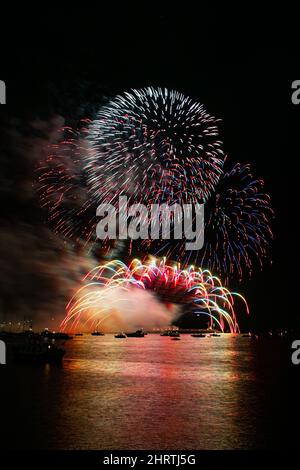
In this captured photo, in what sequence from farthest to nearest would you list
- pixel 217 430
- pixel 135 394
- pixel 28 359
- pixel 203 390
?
pixel 28 359 < pixel 203 390 < pixel 135 394 < pixel 217 430

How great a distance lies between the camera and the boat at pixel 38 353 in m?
63.3

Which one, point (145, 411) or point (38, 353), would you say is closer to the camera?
point (145, 411)

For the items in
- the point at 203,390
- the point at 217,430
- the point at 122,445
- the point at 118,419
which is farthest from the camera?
the point at 203,390

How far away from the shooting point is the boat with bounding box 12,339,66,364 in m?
63.3

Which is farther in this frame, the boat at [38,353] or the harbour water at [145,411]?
the boat at [38,353]

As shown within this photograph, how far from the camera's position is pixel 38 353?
2534 inches

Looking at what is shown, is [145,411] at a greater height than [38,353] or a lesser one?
greater

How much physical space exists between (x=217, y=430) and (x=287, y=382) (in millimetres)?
22696

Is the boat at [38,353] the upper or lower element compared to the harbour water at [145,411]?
lower

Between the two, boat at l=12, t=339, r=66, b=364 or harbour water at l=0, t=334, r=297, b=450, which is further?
boat at l=12, t=339, r=66, b=364

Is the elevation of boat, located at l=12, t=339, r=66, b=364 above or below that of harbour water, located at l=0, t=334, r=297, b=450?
below

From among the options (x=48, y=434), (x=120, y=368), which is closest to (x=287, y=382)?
(x=120, y=368)

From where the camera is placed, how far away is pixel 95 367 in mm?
58875
